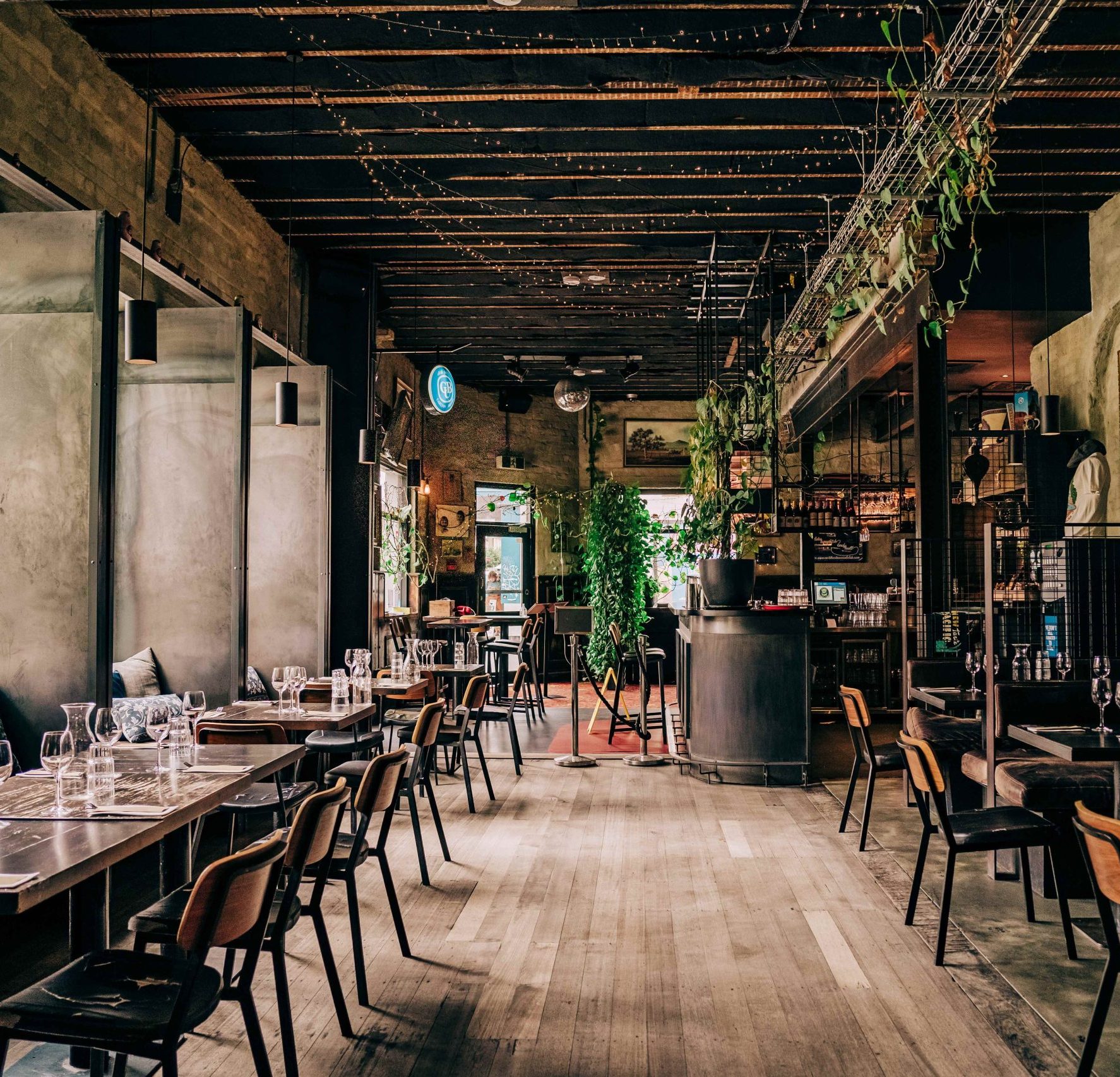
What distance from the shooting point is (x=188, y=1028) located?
219cm

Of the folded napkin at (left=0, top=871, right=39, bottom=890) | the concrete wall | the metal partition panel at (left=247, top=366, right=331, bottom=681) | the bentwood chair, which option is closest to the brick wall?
the metal partition panel at (left=247, top=366, right=331, bottom=681)

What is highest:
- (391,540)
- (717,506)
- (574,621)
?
(717,506)

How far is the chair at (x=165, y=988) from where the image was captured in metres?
2.16

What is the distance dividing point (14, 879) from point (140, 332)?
2907 mm

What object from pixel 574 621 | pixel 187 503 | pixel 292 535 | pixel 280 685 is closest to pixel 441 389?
pixel 292 535

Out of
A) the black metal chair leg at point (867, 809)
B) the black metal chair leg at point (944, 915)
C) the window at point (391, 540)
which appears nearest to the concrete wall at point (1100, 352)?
the black metal chair leg at point (867, 809)

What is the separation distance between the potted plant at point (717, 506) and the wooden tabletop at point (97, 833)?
4383mm

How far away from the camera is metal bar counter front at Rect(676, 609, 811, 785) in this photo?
23.8ft

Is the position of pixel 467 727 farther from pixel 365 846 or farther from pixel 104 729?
pixel 104 729

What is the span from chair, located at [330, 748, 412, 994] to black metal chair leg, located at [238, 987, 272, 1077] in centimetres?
84

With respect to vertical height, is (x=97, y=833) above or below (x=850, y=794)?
above

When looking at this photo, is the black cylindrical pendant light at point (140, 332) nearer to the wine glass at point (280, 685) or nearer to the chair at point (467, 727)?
the wine glass at point (280, 685)

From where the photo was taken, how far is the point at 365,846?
3754 millimetres

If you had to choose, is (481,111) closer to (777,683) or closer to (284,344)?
(284,344)
